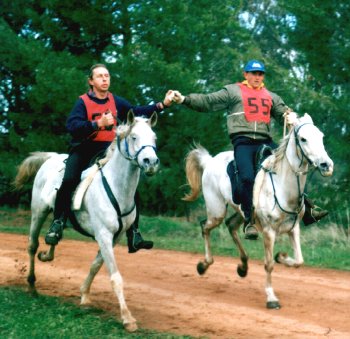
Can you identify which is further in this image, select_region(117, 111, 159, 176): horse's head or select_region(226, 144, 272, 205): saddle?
select_region(226, 144, 272, 205): saddle

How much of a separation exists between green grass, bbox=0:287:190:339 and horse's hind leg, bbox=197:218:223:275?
250 cm

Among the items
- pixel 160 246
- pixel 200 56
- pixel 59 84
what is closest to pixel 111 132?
pixel 160 246

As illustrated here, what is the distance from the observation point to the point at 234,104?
877 centimetres

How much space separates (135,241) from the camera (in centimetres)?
749

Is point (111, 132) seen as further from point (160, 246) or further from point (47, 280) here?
point (160, 246)

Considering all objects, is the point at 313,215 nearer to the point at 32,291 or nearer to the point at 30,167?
the point at 32,291

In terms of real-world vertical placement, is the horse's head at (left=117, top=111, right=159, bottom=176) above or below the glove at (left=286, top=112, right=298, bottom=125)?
below

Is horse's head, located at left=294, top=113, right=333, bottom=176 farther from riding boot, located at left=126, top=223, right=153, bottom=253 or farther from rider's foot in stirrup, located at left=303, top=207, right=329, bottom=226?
riding boot, located at left=126, top=223, right=153, bottom=253

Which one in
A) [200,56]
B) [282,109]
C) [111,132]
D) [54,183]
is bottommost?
[54,183]

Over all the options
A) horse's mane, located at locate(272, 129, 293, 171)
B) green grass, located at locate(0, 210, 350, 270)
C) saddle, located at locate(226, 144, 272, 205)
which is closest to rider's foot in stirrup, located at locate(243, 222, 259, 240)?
saddle, located at locate(226, 144, 272, 205)

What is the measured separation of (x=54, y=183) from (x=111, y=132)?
3.78ft

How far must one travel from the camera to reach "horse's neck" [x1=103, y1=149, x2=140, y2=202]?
7.05 m

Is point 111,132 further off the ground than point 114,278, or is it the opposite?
point 111,132

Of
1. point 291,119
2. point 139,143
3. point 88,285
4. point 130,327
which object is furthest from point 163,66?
point 130,327
